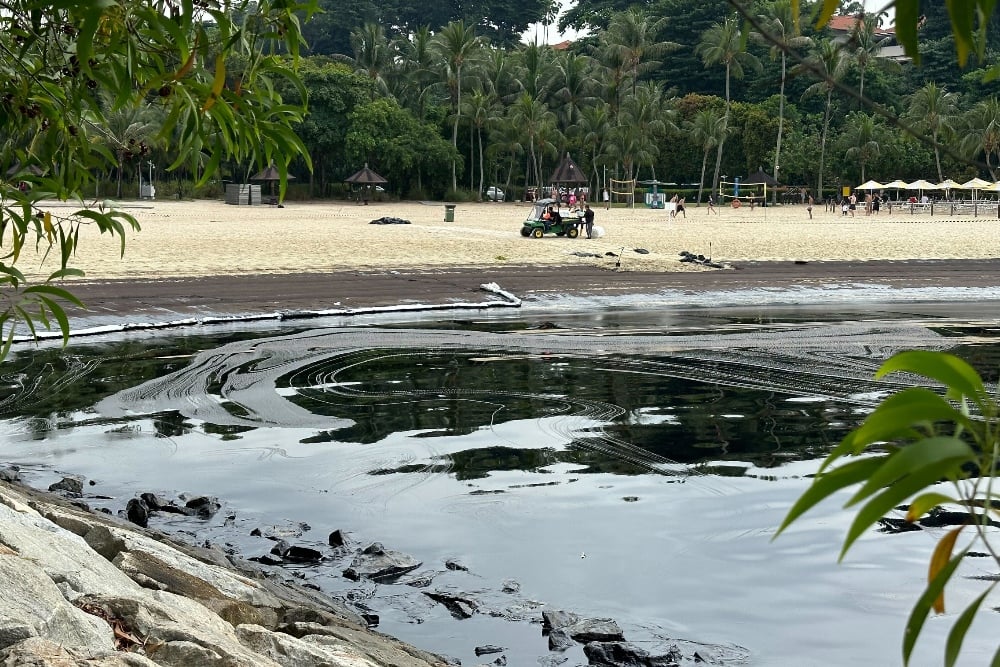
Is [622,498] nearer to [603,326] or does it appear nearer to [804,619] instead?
[804,619]

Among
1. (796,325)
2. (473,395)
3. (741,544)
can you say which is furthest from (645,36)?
(741,544)

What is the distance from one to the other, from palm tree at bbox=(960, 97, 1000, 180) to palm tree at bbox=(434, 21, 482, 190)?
1246 inches

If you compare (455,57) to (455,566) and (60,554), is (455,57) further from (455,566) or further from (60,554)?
(60,554)

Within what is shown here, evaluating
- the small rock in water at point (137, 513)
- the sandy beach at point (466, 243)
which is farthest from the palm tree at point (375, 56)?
the small rock in water at point (137, 513)

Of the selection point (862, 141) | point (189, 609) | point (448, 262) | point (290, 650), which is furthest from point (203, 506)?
point (862, 141)

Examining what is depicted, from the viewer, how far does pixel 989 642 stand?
6.32 m

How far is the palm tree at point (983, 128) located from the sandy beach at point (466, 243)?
2341cm

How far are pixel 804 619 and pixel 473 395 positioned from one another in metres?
6.91

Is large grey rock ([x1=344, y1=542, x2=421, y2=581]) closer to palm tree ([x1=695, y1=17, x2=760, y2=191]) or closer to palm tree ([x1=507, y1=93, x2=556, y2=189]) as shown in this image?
palm tree ([x1=507, y1=93, x2=556, y2=189])

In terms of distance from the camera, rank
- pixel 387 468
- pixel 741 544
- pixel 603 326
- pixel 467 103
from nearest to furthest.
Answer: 1. pixel 741 544
2. pixel 387 468
3. pixel 603 326
4. pixel 467 103

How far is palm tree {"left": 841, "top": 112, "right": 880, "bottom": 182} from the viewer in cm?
8262

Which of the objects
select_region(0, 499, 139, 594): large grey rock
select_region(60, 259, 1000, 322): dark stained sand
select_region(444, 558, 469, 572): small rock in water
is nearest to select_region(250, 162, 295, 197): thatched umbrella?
select_region(60, 259, 1000, 322): dark stained sand

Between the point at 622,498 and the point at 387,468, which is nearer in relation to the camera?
the point at 622,498

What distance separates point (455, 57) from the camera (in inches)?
3184
